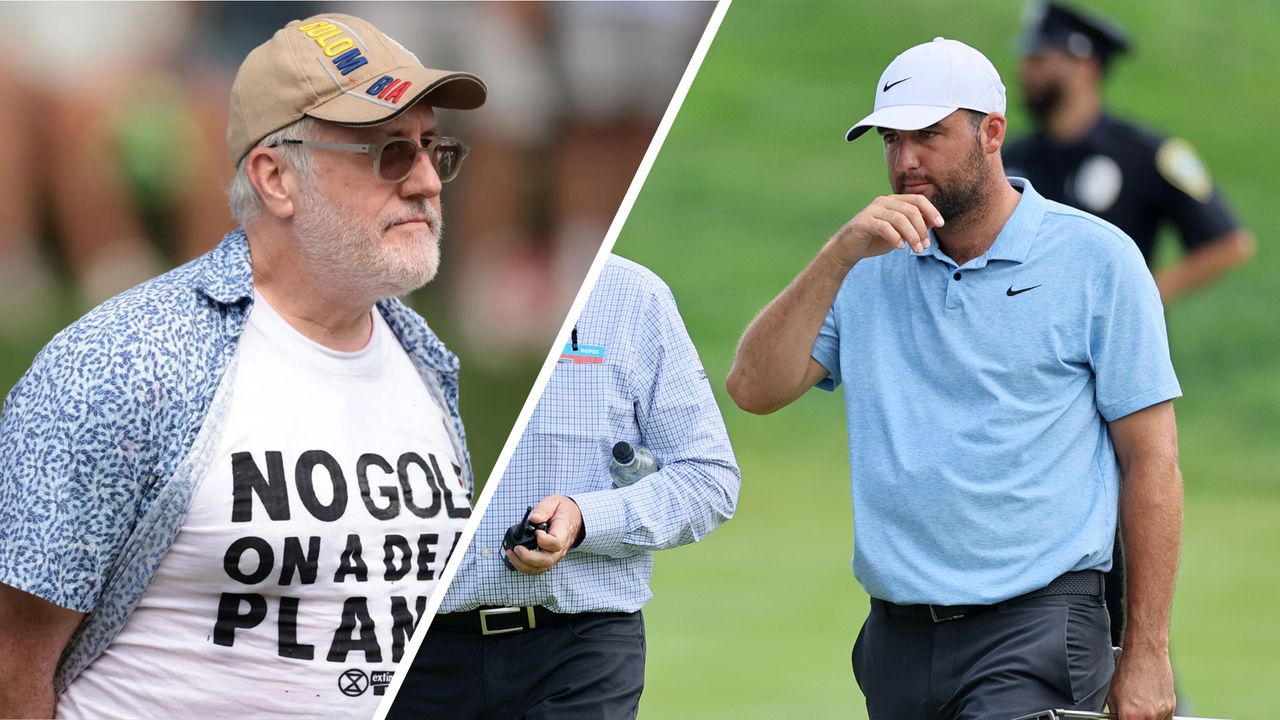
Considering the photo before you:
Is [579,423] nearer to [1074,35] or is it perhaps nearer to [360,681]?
[360,681]

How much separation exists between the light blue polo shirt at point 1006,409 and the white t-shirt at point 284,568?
2.29 feet

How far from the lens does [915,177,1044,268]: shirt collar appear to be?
267 cm

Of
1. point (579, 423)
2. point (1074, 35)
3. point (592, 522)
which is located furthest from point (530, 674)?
point (1074, 35)

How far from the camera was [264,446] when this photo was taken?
7.79 feet

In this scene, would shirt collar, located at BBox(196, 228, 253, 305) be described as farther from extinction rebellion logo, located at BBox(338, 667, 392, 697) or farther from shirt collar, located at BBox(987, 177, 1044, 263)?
shirt collar, located at BBox(987, 177, 1044, 263)

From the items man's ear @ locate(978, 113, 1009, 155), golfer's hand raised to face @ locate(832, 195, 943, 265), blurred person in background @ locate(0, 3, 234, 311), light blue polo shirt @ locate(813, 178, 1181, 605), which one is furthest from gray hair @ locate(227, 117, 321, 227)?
blurred person in background @ locate(0, 3, 234, 311)

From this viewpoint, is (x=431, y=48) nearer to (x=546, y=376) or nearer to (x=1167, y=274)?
(x=1167, y=274)

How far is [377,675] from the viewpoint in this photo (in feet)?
8.09

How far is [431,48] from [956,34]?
991cm

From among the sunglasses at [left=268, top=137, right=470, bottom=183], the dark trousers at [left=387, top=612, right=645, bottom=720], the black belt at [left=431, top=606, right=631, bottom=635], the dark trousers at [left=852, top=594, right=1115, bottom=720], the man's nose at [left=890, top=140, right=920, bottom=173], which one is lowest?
the dark trousers at [left=387, top=612, right=645, bottom=720]

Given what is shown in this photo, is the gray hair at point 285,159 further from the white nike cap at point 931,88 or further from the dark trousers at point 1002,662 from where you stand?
the dark trousers at point 1002,662

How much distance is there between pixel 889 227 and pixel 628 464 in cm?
55

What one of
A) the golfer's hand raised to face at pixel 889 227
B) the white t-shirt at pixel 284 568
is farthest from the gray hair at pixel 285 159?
the golfer's hand raised to face at pixel 889 227

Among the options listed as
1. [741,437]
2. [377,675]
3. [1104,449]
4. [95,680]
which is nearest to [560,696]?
[377,675]
